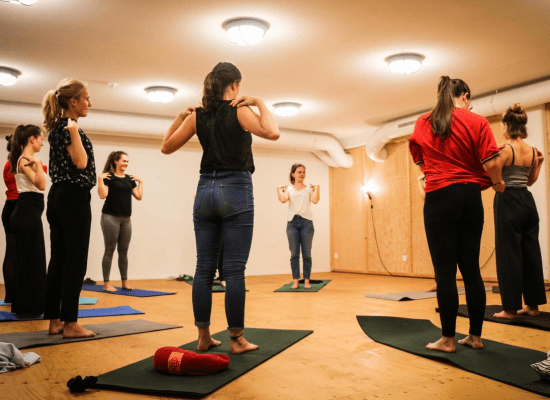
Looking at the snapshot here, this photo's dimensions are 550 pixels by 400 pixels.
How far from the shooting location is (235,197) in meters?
2.12

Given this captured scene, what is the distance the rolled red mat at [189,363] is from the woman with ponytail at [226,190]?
0.30m

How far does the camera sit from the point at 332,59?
206 inches

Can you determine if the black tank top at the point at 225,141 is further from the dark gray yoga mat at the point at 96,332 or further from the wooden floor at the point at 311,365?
the dark gray yoga mat at the point at 96,332

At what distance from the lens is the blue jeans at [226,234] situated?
2.12 meters

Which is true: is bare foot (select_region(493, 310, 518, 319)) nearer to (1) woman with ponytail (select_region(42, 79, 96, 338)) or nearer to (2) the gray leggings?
(1) woman with ponytail (select_region(42, 79, 96, 338))

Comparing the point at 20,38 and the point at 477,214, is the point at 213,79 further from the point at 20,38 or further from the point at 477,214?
the point at 20,38

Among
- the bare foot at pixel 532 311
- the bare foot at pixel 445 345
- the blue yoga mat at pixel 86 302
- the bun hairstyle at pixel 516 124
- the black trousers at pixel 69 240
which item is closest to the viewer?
the bare foot at pixel 445 345

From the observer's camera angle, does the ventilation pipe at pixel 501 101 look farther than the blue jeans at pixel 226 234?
Yes

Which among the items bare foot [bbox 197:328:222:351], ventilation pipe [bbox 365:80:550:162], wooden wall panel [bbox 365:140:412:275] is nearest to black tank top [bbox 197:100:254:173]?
bare foot [bbox 197:328:222:351]

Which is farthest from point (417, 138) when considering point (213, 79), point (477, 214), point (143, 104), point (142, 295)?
point (143, 104)

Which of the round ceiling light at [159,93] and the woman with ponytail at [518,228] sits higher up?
the round ceiling light at [159,93]

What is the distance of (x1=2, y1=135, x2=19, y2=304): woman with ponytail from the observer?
3721 millimetres

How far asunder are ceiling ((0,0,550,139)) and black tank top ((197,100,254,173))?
217cm

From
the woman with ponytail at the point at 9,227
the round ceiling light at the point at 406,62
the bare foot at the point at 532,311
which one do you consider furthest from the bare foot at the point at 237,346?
the round ceiling light at the point at 406,62
